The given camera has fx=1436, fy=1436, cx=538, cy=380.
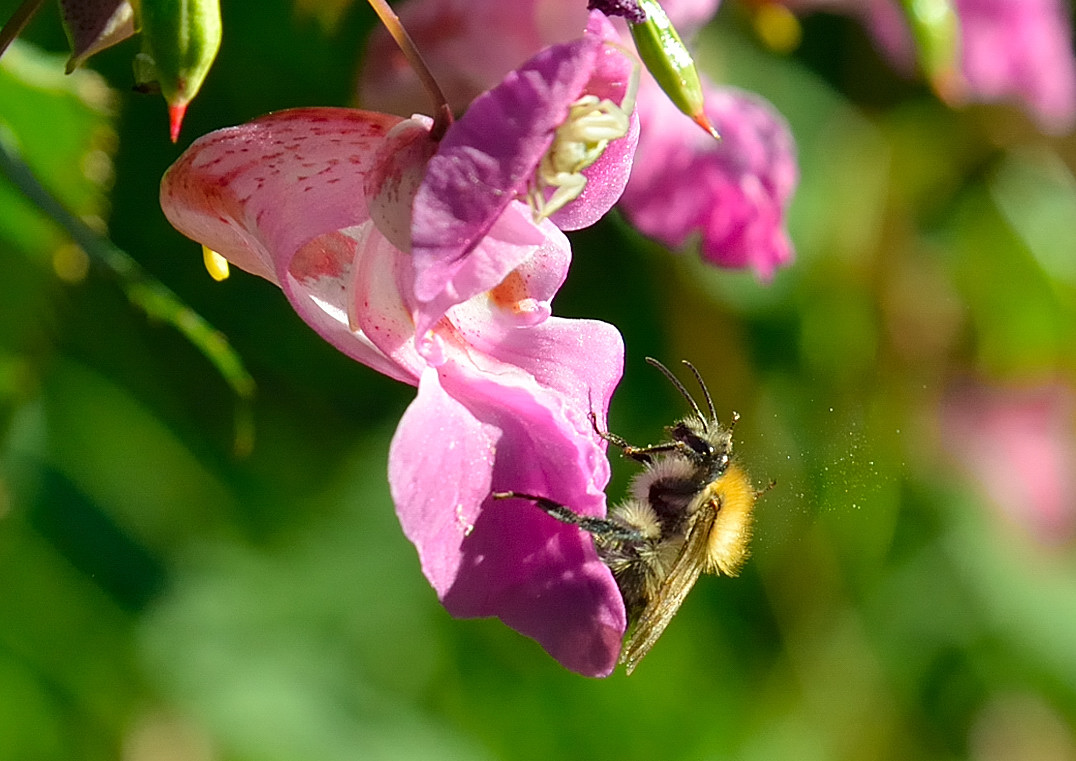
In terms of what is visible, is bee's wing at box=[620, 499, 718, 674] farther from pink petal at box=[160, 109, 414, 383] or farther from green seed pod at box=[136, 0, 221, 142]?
green seed pod at box=[136, 0, 221, 142]

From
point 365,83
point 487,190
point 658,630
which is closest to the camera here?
point 487,190

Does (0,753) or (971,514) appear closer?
(0,753)

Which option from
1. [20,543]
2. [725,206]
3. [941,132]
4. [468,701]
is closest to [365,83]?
[725,206]

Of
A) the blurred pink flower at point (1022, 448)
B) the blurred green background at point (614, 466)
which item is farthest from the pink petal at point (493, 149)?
the blurred pink flower at point (1022, 448)

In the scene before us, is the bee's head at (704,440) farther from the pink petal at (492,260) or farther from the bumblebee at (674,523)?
the pink petal at (492,260)

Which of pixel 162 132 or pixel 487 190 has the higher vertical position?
pixel 487 190

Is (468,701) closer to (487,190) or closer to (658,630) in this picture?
(658,630)

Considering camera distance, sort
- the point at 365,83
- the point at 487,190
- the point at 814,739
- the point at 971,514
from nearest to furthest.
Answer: the point at 487,190 < the point at 365,83 < the point at 814,739 < the point at 971,514

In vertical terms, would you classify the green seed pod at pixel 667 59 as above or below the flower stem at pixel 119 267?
above

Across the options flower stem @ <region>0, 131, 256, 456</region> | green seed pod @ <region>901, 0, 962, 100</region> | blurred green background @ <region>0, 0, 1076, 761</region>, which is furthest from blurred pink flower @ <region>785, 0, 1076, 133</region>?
flower stem @ <region>0, 131, 256, 456</region>
